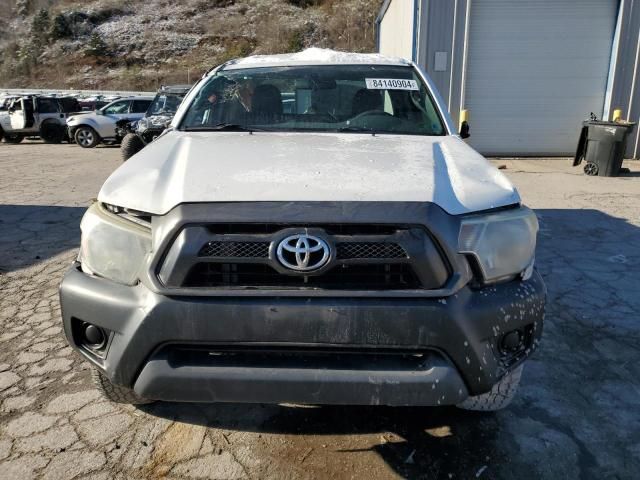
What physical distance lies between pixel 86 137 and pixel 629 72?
1504 cm

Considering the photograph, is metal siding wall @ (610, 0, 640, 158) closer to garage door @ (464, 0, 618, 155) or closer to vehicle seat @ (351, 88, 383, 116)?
garage door @ (464, 0, 618, 155)

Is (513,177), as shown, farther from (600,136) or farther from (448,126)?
(448,126)

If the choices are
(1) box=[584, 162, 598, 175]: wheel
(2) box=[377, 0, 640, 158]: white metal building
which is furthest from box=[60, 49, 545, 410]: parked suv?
(2) box=[377, 0, 640, 158]: white metal building

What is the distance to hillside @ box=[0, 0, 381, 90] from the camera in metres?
47.5

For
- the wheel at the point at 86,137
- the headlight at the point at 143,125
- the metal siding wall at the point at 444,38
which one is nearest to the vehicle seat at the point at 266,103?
the headlight at the point at 143,125

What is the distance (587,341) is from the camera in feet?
11.5

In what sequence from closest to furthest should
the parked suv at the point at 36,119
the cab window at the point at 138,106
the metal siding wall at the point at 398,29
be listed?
1. the metal siding wall at the point at 398,29
2. the cab window at the point at 138,106
3. the parked suv at the point at 36,119

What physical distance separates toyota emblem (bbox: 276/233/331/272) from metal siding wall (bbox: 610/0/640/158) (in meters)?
12.2

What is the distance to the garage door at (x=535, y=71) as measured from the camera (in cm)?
1170

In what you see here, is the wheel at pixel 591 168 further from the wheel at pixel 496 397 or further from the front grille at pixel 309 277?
the front grille at pixel 309 277

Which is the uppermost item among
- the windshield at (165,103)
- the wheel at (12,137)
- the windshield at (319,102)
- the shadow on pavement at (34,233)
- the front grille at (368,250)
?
the windshield at (319,102)

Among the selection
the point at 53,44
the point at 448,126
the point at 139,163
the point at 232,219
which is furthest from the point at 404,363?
the point at 53,44

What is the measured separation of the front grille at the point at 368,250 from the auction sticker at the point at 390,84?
6.08 feet

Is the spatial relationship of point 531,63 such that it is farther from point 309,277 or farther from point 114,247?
point 114,247
